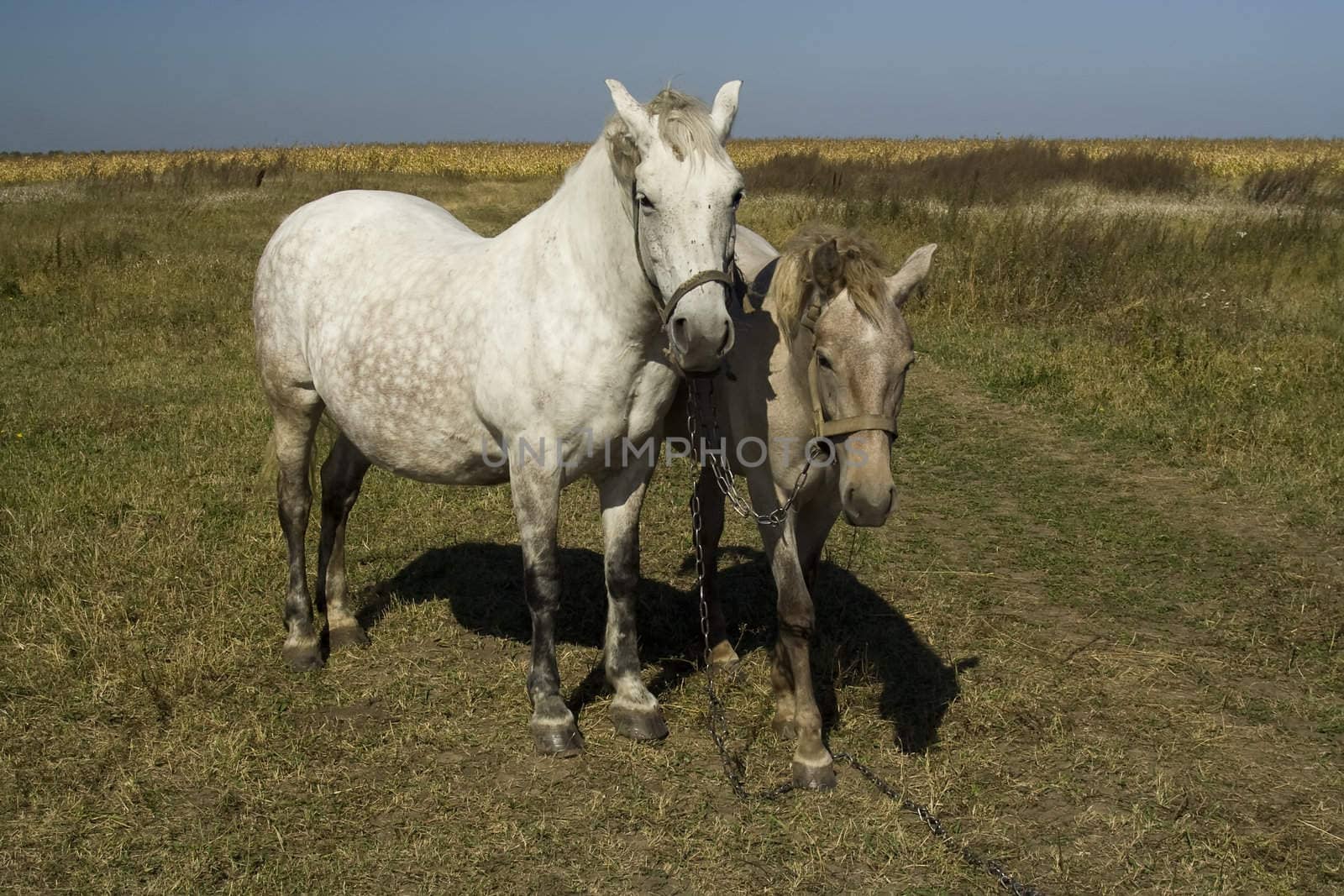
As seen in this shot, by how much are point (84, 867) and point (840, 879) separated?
2421 mm

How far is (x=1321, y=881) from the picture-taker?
10.4 ft

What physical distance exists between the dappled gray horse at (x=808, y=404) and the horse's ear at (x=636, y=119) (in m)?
0.65

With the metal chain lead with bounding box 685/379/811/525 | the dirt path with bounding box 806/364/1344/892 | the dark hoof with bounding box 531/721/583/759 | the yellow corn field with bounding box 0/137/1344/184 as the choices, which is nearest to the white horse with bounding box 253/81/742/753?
the dark hoof with bounding box 531/721/583/759

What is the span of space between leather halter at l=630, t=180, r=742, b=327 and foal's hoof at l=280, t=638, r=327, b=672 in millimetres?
2502

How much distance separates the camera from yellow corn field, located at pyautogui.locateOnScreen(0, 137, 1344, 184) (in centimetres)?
3750

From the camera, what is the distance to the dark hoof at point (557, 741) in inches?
156

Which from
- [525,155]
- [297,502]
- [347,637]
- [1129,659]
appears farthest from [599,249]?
[525,155]

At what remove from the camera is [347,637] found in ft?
16.3

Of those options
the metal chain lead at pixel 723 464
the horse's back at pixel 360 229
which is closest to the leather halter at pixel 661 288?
the metal chain lead at pixel 723 464

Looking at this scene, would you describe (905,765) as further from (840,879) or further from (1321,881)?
(1321,881)

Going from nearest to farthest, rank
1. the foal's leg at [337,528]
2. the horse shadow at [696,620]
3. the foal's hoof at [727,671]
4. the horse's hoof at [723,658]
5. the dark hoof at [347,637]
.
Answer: the horse shadow at [696,620], the foal's hoof at [727,671], the horse's hoof at [723,658], the dark hoof at [347,637], the foal's leg at [337,528]

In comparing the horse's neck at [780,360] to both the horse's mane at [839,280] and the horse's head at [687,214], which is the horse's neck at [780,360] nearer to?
the horse's mane at [839,280]

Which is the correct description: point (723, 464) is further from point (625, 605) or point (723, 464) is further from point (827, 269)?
point (827, 269)

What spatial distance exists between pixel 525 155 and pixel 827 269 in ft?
148
